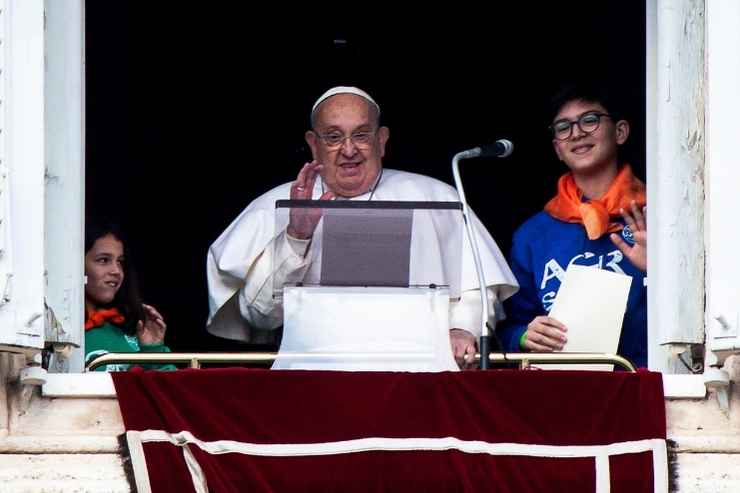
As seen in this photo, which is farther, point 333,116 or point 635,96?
point 635,96

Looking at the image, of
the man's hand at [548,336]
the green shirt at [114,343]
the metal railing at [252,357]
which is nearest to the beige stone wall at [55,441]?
the metal railing at [252,357]

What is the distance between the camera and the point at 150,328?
28.2ft

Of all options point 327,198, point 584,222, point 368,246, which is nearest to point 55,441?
point 368,246

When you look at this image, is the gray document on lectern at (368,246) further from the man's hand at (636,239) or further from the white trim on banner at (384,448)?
the man's hand at (636,239)

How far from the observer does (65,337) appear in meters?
7.71

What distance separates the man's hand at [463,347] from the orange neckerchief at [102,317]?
1.34 m

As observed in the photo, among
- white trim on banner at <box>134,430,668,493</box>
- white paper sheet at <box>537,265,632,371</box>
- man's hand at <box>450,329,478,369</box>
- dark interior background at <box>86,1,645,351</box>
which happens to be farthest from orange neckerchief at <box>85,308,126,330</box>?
dark interior background at <box>86,1,645,351</box>

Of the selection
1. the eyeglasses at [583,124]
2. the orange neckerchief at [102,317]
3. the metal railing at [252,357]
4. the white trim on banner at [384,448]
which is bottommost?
the white trim on banner at [384,448]

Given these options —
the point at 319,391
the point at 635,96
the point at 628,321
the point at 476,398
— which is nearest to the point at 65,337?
the point at 319,391

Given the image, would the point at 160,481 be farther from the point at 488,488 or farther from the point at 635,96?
the point at 635,96

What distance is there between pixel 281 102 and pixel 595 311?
3.41 m

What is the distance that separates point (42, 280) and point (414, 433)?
4.15 ft

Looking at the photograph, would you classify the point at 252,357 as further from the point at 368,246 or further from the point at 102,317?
the point at 102,317

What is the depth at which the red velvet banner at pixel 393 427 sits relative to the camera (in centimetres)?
727
